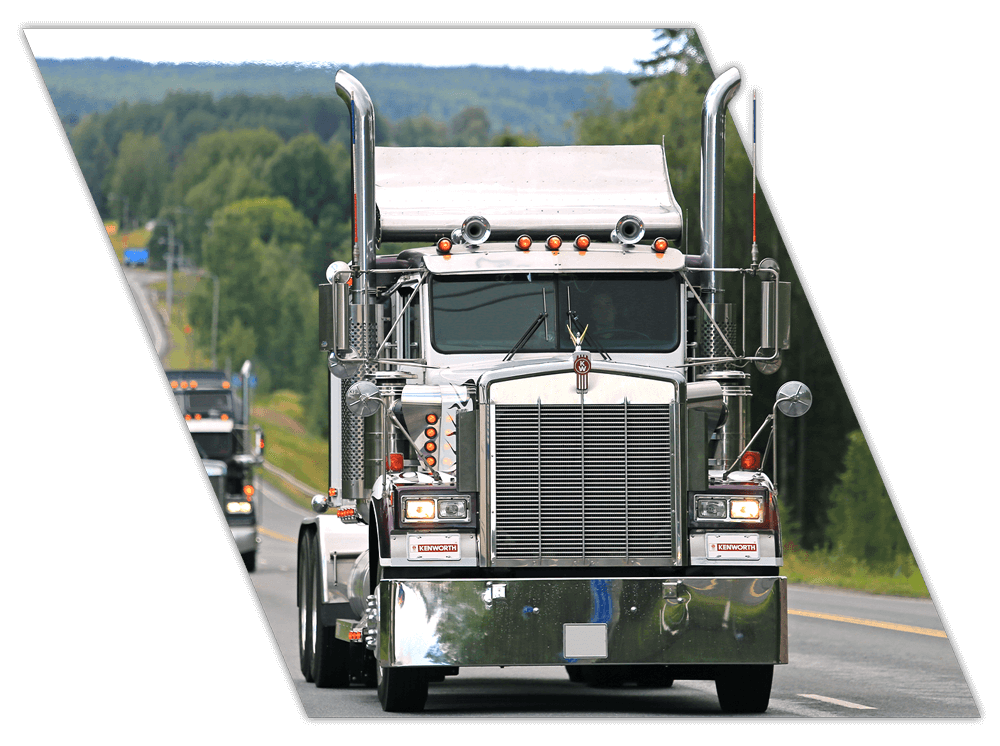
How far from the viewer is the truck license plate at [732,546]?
12.4 meters

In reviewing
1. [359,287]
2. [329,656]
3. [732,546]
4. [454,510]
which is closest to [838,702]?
[732,546]

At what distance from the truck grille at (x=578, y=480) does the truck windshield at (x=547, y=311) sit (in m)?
1.69

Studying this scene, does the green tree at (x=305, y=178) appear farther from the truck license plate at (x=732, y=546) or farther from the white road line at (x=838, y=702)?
the truck license plate at (x=732, y=546)

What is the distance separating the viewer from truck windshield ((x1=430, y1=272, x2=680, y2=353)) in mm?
13828

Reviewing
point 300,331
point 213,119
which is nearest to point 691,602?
point 213,119

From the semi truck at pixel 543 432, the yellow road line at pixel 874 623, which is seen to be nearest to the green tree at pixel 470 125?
the yellow road line at pixel 874 623

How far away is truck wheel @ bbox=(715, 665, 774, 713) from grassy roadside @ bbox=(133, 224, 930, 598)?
380 inches

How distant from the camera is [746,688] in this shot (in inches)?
514

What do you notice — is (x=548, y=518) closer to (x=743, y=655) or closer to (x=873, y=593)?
(x=743, y=655)

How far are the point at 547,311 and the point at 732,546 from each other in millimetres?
2577

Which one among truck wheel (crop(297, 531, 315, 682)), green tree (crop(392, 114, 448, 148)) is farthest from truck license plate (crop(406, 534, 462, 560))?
green tree (crop(392, 114, 448, 148))

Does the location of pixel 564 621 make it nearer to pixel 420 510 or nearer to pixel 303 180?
pixel 420 510

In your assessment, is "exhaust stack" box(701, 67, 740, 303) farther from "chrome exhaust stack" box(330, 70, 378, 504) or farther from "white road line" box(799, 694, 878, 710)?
"white road line" box(799, 694, 878, 710)

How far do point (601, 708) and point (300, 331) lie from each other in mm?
123109
